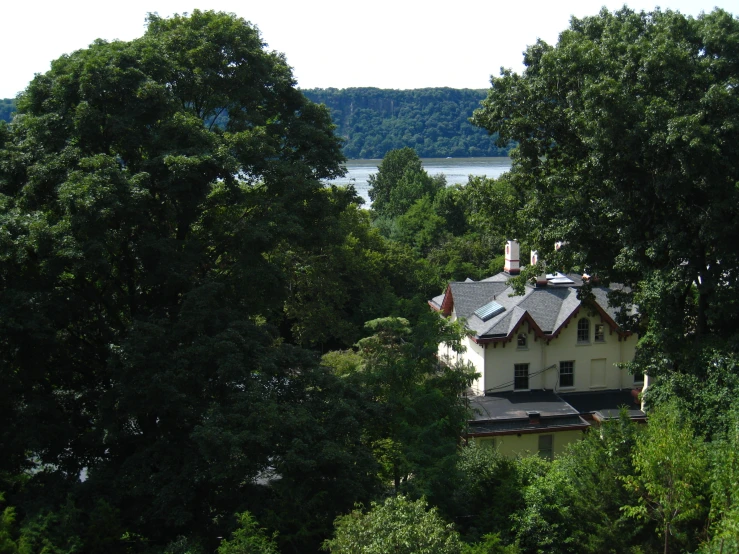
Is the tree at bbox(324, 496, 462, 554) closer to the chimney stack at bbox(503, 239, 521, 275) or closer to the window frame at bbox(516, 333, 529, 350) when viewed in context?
the window frame at bbox(516, 333, 529, 350)

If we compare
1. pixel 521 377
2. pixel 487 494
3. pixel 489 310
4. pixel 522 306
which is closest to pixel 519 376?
pixel 521 377

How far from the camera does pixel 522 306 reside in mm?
32562

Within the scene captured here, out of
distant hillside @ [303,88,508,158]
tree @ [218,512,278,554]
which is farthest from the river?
tree @ [218,512,278,554]

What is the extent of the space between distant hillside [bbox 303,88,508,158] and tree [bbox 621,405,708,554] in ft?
435

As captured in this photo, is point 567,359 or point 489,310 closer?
point 567,359

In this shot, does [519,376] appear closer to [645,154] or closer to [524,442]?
[524,442]

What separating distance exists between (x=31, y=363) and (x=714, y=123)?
18.7 metres

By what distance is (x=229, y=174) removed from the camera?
1958cm

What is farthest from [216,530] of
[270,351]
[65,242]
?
[65,242]

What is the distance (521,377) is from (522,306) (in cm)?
327

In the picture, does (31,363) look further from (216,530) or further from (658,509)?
(658,509)

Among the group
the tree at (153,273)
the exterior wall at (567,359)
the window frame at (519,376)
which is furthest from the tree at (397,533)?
the window frame at (519,376)

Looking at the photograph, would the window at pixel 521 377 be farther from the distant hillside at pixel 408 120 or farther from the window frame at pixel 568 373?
the distant hillside at pixel 408 120

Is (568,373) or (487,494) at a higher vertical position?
(487,494)
